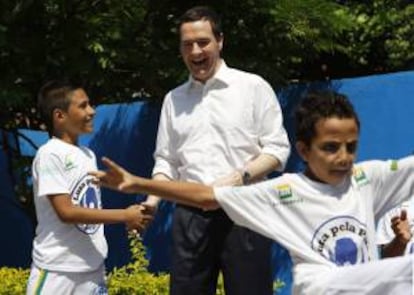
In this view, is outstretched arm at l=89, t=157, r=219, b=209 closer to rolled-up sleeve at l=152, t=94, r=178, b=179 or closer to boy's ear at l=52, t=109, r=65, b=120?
rolled-up sleeve at l=152, t=94, r=178, b=179

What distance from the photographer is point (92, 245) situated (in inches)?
180

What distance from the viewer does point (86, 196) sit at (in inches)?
180

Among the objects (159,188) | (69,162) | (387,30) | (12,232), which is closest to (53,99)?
(69,162)

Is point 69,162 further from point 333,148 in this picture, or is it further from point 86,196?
point 333,148

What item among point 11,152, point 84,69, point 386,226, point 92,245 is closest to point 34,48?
point 84,69

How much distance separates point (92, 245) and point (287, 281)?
9.06ft

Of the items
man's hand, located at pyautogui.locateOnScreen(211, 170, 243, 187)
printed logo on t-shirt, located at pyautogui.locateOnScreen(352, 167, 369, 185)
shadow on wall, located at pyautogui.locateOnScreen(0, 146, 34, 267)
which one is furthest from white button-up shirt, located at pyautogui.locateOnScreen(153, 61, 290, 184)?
shadow on wall, located at pyautogui.locateOnScreen(0, 146, 34, 267)

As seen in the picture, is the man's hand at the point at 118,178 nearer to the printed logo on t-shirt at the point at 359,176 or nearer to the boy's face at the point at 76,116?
the printed logo on t-shirt at the point at 359,176

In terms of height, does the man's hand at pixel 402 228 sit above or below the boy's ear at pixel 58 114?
below

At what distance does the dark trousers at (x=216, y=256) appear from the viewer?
4.14m

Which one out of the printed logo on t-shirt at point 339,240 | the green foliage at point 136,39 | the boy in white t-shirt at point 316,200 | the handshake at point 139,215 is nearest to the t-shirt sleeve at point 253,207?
the boy in white t-shirt at point 316,200

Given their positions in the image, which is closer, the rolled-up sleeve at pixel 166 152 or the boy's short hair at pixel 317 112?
the boy's short hair at pixel 317 112

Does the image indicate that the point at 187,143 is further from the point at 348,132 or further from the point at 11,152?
the point at 11,152

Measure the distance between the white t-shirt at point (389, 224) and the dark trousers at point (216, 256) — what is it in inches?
19.5
